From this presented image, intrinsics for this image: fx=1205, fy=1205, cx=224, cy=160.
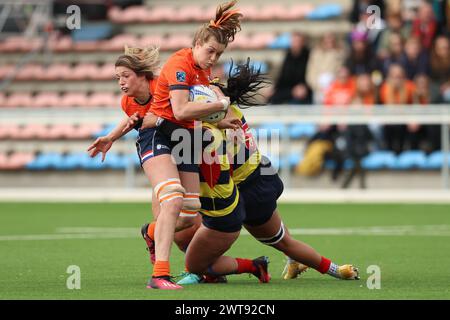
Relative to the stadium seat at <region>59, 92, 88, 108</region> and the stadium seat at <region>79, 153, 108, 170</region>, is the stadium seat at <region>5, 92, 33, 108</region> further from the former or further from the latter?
the stadium seat at <region>79, 153, 108, 170</region>

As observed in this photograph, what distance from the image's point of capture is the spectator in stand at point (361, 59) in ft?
70.1

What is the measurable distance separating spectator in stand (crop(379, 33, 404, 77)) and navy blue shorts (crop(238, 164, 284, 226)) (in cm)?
1196

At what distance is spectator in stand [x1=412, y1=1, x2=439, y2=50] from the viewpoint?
70.6ft

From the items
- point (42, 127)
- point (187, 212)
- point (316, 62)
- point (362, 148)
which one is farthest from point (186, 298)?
point (42, 127)

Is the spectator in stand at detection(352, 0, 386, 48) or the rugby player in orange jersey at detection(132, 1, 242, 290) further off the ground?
the spectator in stand at detection(352, 0, 386, 48)

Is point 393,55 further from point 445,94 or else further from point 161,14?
point 161,14

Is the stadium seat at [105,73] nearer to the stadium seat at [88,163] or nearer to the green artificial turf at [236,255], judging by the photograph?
the stadium seat at [88,163]

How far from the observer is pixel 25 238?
14.0 m

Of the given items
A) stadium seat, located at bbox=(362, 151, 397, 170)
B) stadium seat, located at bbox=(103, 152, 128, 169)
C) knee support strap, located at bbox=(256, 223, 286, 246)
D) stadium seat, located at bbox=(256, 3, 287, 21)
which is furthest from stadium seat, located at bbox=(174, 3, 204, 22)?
knee support strap, located at bbox=(256, 223, 286, 246)

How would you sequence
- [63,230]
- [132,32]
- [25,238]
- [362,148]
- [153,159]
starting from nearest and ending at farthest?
[153,159]
[25,238]
[63,230]
[362,148]
[132,32]

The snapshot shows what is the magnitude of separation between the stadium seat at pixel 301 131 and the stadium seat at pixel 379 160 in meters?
1.12

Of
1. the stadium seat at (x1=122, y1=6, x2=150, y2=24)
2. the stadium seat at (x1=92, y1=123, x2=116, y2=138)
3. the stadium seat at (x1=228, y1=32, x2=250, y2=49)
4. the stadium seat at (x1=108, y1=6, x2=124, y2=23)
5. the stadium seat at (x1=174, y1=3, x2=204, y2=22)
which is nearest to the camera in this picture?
the stadium seat at (x1=92, y1=123, x2=116, y2=138)

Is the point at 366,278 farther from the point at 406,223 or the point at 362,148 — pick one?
the point at 362,148

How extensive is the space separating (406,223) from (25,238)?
203 inches
